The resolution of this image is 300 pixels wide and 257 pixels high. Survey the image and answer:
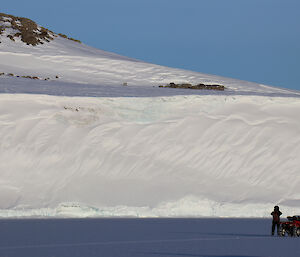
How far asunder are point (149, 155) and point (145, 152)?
0.19 meters

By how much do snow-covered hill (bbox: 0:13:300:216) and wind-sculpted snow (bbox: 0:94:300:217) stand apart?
1.5 inches

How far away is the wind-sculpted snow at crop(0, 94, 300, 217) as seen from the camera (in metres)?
29.3

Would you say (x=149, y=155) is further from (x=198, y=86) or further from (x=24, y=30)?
(x=24, y=30)

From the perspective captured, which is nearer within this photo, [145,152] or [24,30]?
[145,152]

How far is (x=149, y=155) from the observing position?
104 ft
